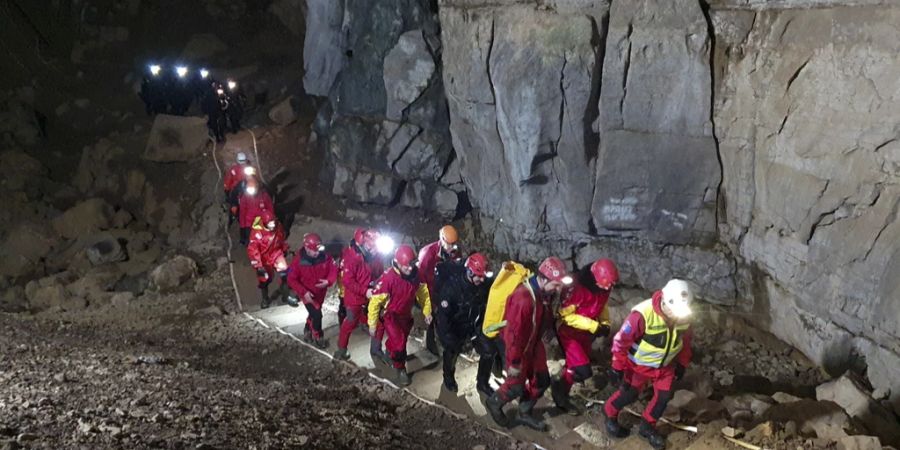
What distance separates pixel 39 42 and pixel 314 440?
22615mm

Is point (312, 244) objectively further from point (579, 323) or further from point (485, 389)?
point (579, 323)

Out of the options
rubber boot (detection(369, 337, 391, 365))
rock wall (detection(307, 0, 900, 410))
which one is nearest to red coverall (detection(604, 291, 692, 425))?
rubber boot (detection(369, 337, 391, 365))

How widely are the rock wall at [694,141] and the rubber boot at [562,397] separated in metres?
4.09

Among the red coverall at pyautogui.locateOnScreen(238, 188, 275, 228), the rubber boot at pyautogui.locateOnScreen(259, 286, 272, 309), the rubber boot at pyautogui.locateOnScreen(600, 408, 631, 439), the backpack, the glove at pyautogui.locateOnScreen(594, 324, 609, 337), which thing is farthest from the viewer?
the red coverall at pyautogui.locateOnScreen(238, 188, 275, 228)

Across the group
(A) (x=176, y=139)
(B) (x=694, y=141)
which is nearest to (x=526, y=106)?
(B) (x=694, y=141)

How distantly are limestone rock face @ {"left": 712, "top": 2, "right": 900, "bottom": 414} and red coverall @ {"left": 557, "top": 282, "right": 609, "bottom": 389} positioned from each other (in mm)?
3731

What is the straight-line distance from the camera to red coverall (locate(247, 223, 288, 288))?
11.7m

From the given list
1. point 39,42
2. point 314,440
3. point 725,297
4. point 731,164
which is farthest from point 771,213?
point 39,42

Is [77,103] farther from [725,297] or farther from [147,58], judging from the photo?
[725,297]

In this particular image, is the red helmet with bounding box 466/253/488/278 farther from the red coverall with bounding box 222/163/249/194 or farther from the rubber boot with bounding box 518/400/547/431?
the red coverall with bounding box 222/163/249/194

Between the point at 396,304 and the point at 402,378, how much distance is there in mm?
1089

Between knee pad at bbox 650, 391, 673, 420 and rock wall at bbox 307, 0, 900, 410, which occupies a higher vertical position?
rock wall at bbox 307, 0, 900, 410

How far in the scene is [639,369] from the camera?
21.2ft

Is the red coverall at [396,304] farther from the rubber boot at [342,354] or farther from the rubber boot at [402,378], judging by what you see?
the rubber boot at [342,354]
